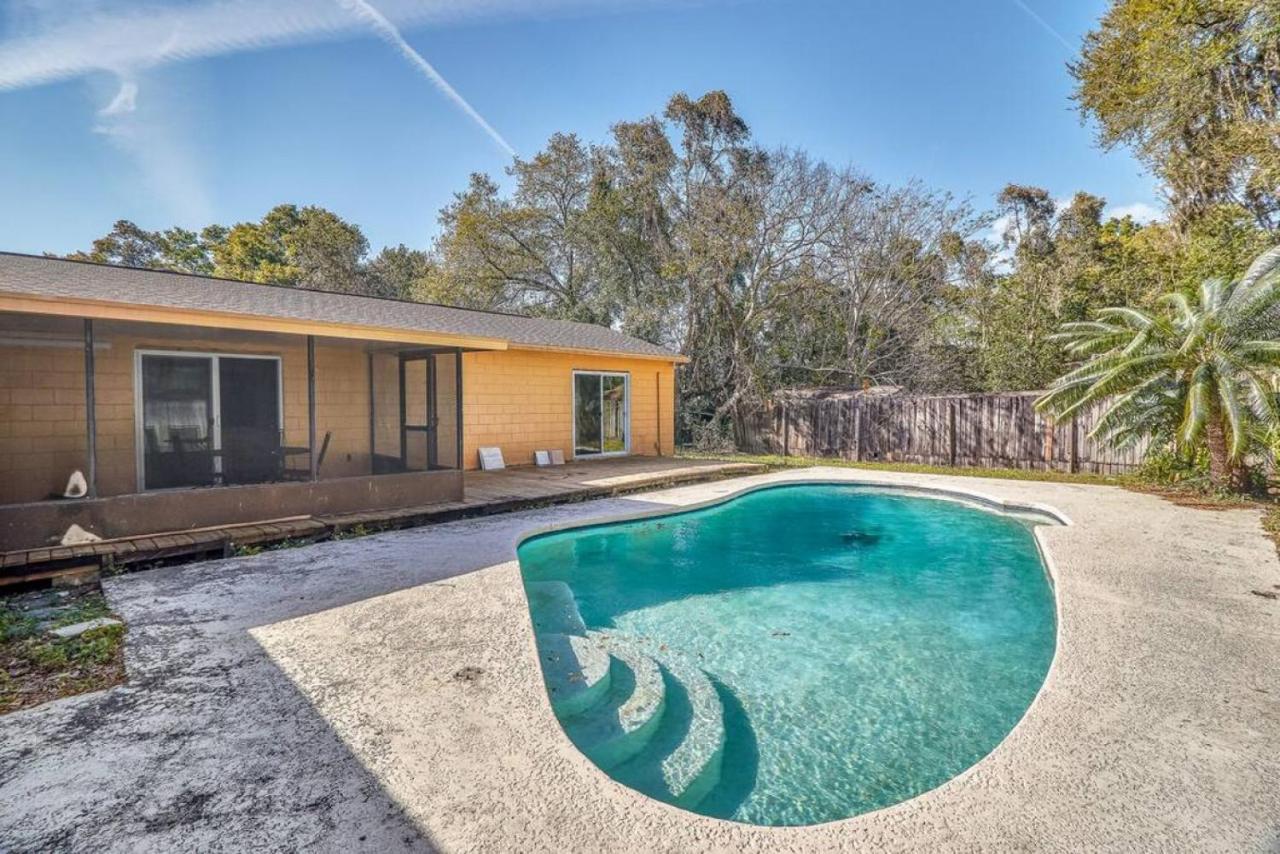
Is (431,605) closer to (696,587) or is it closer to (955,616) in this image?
(696,587)

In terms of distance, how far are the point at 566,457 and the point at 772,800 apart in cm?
945

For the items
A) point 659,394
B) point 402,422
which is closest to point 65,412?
point 402,422

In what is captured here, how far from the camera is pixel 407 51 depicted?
12.0 meters

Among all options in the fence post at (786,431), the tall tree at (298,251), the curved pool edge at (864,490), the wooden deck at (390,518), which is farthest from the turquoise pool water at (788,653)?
the tall tree at (298,251)

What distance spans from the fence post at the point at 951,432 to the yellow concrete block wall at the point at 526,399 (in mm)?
6598

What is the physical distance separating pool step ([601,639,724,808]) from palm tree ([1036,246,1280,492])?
25.7 ft

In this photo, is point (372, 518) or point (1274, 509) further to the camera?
point (1274, 509)

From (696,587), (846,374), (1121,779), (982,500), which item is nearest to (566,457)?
(696,587)

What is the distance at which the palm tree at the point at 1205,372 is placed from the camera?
24.4 ft

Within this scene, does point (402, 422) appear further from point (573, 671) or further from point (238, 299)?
point (573, 671)

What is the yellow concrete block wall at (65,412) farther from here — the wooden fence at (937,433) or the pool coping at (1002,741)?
the wooden fence at (937,433)

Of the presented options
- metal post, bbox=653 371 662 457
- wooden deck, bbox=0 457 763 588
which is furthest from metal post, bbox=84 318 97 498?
metal post, bbox=653 371 662 457

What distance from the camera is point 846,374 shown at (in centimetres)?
1711

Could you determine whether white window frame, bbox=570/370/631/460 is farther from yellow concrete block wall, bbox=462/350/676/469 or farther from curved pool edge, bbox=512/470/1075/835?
curved pool edge, bbox=512/470/1075/835
